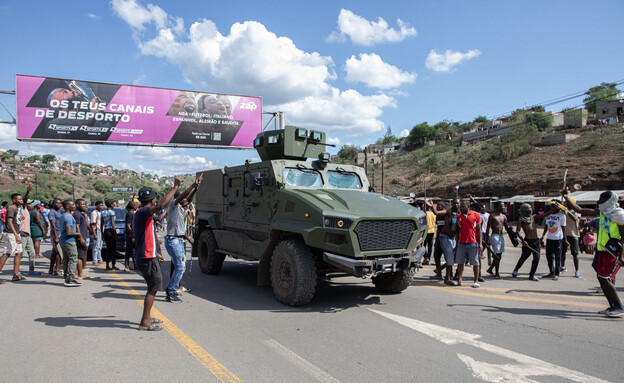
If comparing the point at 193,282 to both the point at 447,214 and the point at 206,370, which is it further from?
the point at 447,214

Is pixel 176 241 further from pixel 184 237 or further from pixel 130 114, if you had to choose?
pixel 130 114

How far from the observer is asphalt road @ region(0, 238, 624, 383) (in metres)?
3.68

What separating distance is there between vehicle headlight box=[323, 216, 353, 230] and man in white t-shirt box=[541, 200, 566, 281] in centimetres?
527

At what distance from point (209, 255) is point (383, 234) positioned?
4685 mm

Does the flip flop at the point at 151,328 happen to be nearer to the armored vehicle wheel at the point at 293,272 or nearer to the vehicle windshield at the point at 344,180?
the armored vehicle wheel at the point at 293,272

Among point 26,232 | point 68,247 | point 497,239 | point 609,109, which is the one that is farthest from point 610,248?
point 609,109

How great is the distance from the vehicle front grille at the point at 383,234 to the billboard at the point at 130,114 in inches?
478

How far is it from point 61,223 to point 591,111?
8240 cm

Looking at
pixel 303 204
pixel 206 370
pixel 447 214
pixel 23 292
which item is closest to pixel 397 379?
pixel 206 370

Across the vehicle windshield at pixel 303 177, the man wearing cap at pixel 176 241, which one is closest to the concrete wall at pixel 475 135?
the vehicle windshield at pixel 303 177

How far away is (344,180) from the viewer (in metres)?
7.77

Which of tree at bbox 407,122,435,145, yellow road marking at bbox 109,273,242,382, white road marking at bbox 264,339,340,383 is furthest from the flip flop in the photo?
tree at bbox 407,122,435,145

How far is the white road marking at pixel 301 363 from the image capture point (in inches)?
141

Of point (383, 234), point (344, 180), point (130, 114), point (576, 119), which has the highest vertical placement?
point (576, 119)
